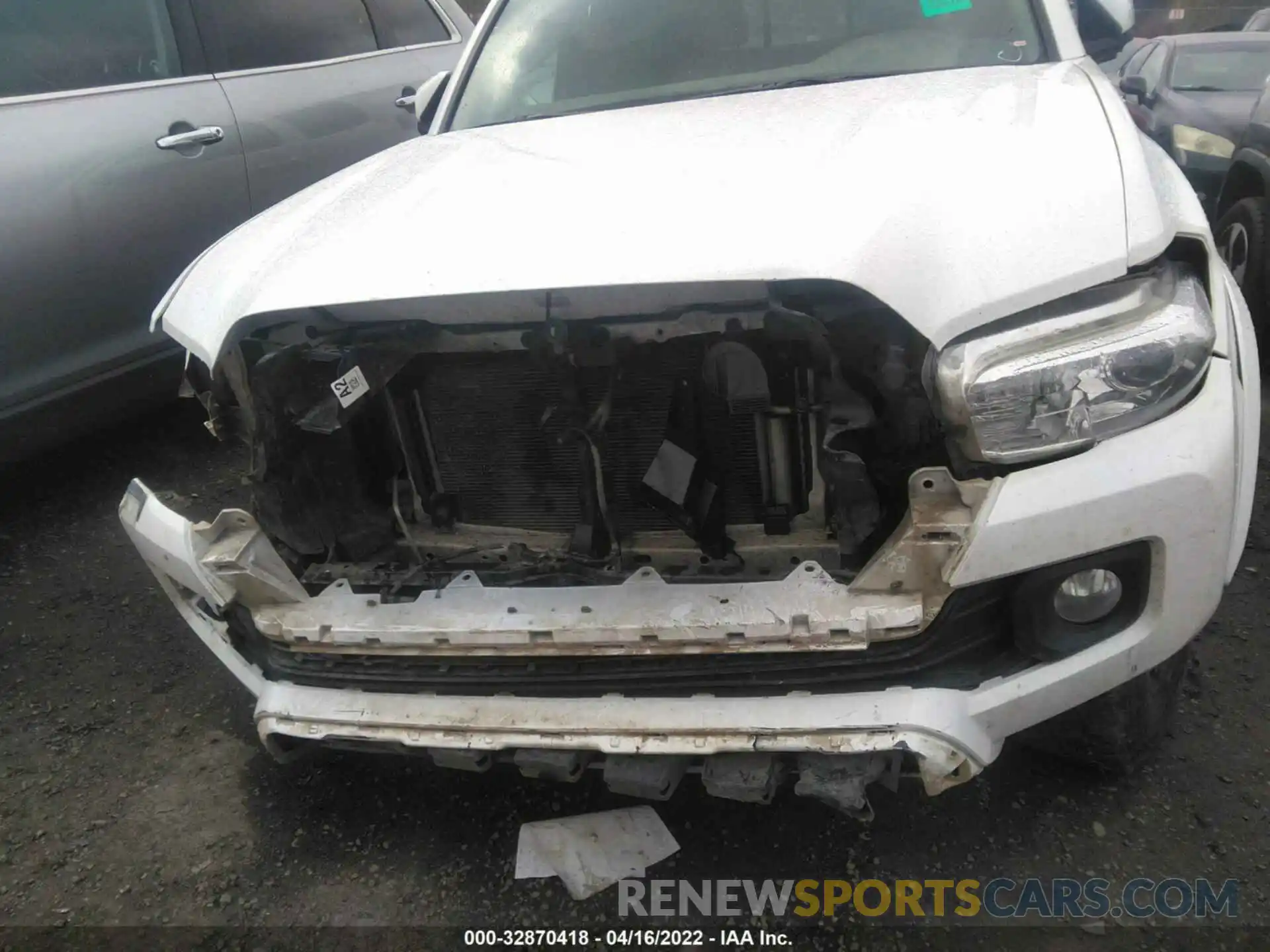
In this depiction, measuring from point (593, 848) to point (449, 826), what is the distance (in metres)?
0.34

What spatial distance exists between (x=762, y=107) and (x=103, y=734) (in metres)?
2.25

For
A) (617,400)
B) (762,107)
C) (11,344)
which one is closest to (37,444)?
(11,344)

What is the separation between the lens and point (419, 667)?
173 cm

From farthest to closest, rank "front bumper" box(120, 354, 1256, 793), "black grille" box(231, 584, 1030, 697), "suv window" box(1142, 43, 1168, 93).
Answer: "suv window" box(1142, 43, 1168, 93), "black grille" box(231, 584, 1030, 697), "front bumper" box(120, 354, 1256, 793)

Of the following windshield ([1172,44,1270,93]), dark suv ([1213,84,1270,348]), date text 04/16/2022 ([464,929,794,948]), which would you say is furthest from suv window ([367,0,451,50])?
windshield ([1172,44,1270,93])

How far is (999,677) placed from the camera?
1517 mm

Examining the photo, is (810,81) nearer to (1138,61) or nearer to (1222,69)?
(1222,69)

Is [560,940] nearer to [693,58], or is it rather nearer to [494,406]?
[494,406]

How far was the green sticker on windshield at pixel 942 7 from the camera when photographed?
2342mm

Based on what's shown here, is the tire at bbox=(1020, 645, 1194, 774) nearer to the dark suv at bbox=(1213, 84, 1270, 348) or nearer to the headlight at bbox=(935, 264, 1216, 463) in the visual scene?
the headlight at bbox=(935, 264, 1216, 463)

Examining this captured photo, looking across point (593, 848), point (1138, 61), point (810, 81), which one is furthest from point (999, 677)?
point (1138, 61)

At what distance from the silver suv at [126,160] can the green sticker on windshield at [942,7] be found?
2019 mm

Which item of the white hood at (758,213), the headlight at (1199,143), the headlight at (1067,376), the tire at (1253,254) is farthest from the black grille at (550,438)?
the headlight at (1199,143)

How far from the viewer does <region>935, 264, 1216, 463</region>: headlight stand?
1.40 m
